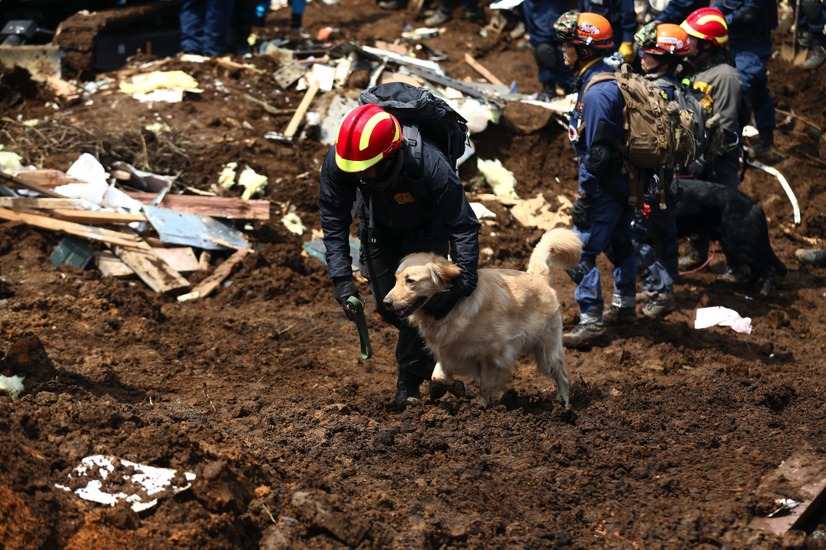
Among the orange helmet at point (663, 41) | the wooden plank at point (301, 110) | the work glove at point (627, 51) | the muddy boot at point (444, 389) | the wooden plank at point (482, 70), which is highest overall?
the orange helmet at point (663, 41)

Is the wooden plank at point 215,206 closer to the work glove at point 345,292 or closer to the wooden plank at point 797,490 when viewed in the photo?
the work glove at point 345,292

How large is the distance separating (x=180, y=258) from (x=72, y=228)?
3.70 feet

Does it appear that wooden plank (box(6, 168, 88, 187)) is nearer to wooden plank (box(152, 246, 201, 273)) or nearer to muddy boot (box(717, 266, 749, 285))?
wooden plank (box(152, 246, 201, 273))

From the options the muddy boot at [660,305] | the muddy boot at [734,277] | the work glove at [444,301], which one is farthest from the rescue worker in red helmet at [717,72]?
the work glove at [444,301]

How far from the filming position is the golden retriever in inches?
255

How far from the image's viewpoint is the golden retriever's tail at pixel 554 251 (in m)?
7.55

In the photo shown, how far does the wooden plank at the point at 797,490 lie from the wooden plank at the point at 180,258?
22.0ft

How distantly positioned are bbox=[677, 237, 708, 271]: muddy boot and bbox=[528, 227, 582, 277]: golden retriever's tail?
167 inches

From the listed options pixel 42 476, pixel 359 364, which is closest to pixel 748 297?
pixel 359 364

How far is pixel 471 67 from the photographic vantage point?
56.8ft

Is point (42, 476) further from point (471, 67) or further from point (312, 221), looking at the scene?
point (471, 67)

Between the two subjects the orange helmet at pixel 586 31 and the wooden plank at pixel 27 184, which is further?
the wooden plank at pixel 27 184

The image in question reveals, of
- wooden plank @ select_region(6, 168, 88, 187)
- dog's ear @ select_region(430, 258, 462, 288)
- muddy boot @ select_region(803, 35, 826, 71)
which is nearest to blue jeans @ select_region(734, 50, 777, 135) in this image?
muddy boot @ select_region(803, 35, 826, 71)

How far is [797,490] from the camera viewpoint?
5383 mm
